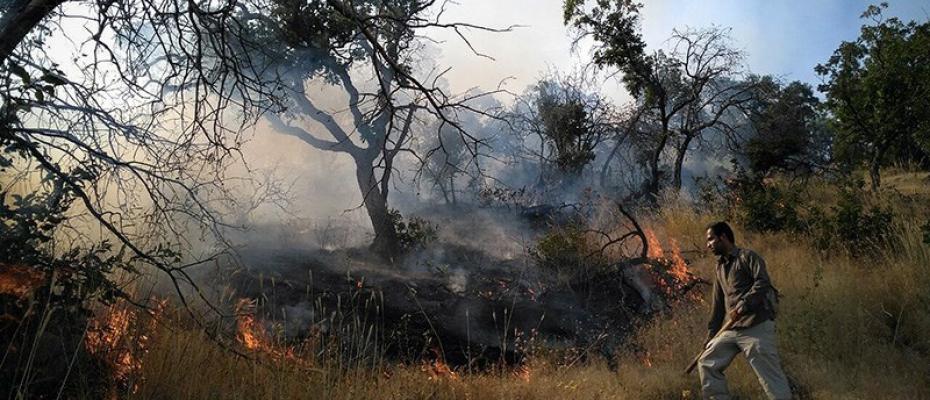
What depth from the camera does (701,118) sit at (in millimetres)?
16047

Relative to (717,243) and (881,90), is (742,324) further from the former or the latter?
(881,90)

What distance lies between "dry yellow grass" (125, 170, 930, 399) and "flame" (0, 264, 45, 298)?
2.58 feet

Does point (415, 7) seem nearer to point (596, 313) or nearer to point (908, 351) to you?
point (908, 351)

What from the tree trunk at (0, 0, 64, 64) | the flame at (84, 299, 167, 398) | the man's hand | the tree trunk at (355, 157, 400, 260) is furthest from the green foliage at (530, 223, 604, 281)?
the tree trunk at (0, 0, 64, 64)

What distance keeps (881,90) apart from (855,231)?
5715 mm

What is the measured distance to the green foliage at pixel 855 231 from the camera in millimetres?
8375

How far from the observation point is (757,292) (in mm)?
5008

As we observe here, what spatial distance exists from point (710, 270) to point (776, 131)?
401 inches

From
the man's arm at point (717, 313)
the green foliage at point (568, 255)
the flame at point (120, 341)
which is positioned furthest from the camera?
the green foliage at point (568, 255)

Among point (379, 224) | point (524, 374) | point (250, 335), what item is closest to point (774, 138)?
point (379, 224)

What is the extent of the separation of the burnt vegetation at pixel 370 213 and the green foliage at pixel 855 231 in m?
0.03

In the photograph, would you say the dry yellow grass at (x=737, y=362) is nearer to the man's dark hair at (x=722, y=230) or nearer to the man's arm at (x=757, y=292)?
the man's arm at (x=757, y=292)

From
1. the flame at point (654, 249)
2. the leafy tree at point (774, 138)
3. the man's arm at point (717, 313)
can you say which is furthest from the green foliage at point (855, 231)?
the leafy tree at point (774, 138)

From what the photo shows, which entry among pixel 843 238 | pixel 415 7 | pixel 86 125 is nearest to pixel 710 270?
pixel 843 238
